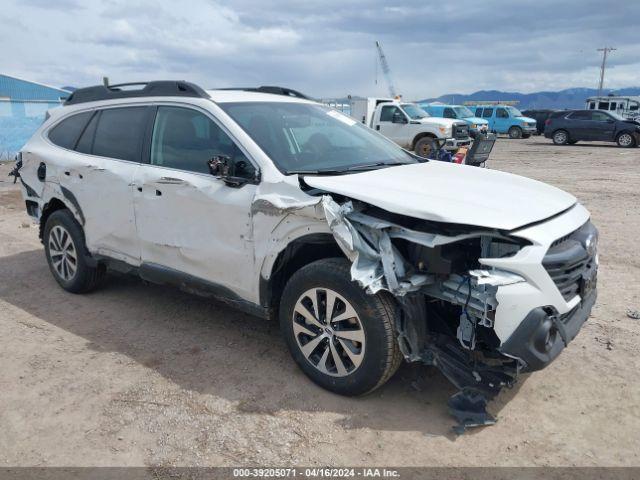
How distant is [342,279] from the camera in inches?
124

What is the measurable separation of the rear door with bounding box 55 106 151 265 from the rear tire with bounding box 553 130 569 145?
2511cm

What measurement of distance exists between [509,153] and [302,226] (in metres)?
20.5

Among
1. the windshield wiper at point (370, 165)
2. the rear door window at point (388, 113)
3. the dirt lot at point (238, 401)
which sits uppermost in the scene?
the rear door window at point (388, 113)

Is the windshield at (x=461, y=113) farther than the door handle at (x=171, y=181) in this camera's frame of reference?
Yes

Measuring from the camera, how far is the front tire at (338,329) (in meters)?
3.08

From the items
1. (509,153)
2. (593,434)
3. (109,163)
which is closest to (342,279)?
(593,434)

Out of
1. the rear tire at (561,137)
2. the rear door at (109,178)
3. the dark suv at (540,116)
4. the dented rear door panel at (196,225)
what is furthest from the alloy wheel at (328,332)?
the dark suv at (540,116)

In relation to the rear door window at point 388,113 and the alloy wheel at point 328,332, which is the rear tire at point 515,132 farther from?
the alloy wheel at point 328,332

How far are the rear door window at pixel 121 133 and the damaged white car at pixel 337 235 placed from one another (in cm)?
2

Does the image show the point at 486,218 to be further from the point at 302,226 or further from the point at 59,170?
the point at 59,170

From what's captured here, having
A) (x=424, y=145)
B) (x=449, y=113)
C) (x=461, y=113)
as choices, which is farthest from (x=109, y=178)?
(x=461, y=113)

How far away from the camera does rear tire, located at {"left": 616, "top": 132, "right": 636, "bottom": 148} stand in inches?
912

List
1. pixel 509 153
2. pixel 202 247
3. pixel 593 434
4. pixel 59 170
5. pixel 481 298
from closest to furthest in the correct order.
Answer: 1. pixel 481 298
2. pixel 593 434
3. pixel 202 247
4. pixel 59 170
5. pixel 509 153

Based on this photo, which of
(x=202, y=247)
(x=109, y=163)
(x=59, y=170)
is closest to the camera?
(x=202, y=247)
